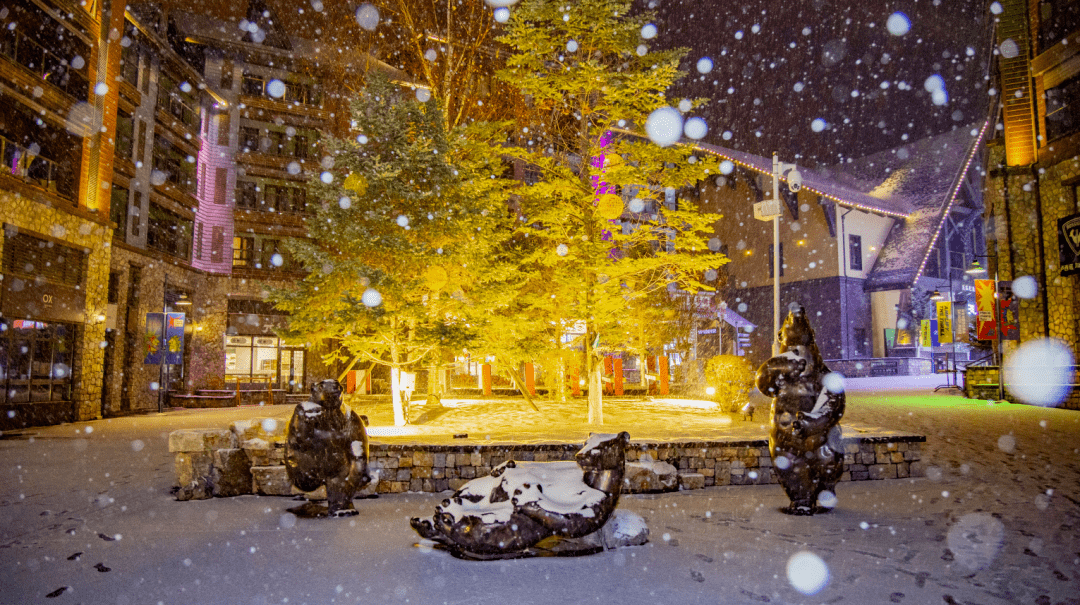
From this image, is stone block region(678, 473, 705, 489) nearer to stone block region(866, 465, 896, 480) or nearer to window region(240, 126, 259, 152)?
stone block region(866, 465, 896, 480)

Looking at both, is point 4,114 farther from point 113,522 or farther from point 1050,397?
point 1050,397

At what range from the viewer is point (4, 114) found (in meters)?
16.0

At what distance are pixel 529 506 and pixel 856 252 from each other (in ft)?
127

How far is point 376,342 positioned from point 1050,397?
67.8 ft

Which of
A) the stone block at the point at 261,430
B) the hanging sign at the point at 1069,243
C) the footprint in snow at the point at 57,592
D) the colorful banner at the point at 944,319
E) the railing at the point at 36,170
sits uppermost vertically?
the railing at the point at 36,170

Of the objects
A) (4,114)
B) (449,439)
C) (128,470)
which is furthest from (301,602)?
(4,114)

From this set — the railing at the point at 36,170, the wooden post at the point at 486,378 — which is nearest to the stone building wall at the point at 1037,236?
the wooden post at the point at 486,378

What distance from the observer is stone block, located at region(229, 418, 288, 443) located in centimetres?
795

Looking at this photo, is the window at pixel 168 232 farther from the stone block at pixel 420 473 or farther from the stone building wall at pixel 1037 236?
the stone building wall at pixel 1037 236

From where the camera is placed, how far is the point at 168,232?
26.5m

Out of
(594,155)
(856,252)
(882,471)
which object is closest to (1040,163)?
(594,155)

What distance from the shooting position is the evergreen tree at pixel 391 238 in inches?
418

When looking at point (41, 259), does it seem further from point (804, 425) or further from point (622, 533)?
point (804, 425)

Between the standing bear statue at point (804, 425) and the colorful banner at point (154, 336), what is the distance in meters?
22.3
